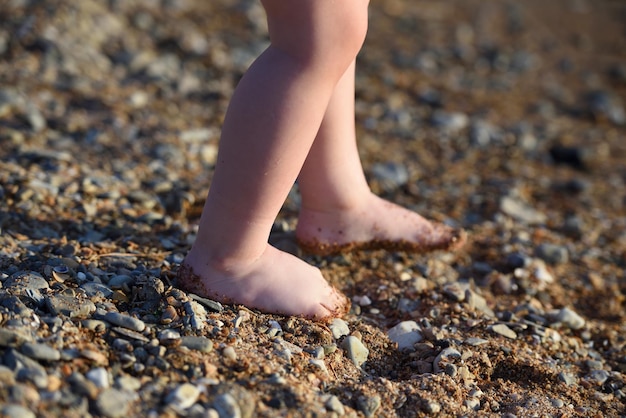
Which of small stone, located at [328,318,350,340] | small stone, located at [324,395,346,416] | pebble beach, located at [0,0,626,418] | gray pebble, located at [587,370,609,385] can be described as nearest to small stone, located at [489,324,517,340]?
pebble beach, located at [0,0,626,418]

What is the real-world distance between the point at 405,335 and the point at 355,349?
0.23 meters

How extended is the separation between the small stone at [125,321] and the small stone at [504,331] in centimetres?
105

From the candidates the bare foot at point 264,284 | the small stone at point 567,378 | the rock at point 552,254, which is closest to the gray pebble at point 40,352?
the bare foot at point 264,284

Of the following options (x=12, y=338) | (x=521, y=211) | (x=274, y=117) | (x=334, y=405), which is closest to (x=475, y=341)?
(x=334, y=405)

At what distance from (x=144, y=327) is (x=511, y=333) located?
109 cm

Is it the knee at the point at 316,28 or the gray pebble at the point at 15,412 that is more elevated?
the knee at the point at 316,28

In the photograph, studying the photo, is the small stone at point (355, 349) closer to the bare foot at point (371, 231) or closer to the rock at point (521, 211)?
the bare foot at point (371, 231)

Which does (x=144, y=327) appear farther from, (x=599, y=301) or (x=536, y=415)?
(x=599, y=301)

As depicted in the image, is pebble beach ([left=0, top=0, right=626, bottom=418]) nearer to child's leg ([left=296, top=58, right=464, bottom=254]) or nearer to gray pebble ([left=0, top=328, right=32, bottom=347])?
gray pebble ([left=0, top=328, right=32, bottom=347])

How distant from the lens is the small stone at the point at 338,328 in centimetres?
212

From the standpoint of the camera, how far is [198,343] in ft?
6.01

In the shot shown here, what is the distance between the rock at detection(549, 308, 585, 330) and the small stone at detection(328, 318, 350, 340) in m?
0.77

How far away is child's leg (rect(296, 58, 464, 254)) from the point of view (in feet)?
7.77

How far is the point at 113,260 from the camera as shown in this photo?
229 centimetres
